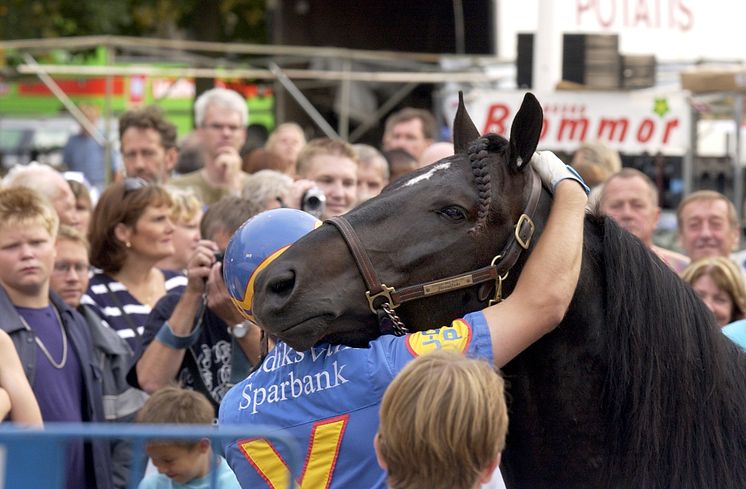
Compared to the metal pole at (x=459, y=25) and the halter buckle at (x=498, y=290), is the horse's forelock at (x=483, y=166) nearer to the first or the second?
the halter buckle at (x=498, y=290)

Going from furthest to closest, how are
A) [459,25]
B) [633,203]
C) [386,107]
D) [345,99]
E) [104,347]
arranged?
[459,25] → [386,107] → [345,99] → [633,203] → [104,347]

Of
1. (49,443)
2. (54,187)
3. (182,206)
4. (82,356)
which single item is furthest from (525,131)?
(54,187)

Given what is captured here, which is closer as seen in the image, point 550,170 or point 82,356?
point 550,170

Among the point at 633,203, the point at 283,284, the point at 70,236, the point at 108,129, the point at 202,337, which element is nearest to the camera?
the point at 283,284

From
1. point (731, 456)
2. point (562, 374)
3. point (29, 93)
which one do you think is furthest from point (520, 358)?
point (29, 93)

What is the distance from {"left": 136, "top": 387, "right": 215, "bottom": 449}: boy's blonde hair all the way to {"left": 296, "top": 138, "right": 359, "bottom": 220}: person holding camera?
5.99 feet

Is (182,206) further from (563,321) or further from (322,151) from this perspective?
(563,321)

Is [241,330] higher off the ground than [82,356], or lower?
higher

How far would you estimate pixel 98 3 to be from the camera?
18.1 m

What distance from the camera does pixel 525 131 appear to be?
311 cm

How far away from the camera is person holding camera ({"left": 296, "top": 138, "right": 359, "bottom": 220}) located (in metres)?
6.09

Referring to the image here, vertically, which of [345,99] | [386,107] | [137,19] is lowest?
[386,107]

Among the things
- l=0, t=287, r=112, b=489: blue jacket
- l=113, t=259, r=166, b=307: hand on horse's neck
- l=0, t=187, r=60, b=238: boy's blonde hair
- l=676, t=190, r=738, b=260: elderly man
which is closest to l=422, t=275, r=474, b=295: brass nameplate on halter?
l=0, t=287, r=112, b=489: blue jacket

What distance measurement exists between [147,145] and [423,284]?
191 inches
